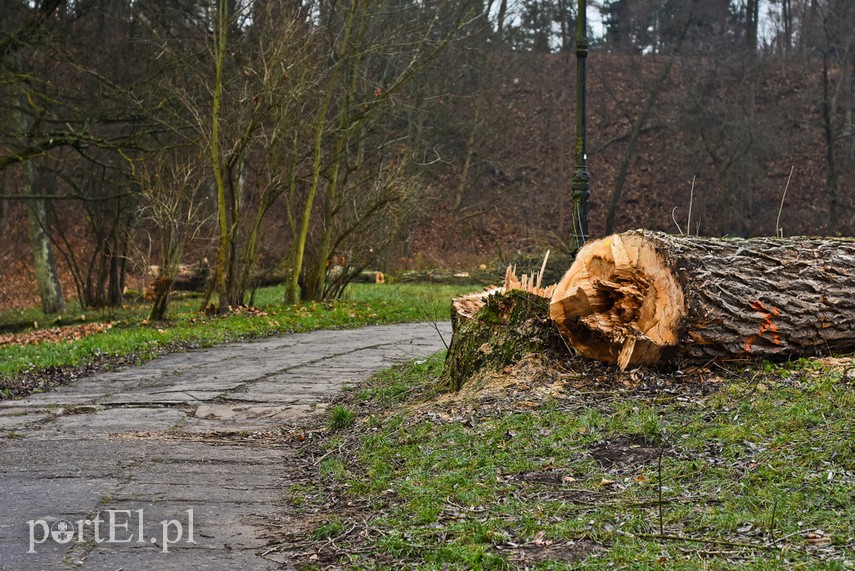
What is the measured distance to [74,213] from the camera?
36.4 m

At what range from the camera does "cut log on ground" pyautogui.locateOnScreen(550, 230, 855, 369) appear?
22.4ft

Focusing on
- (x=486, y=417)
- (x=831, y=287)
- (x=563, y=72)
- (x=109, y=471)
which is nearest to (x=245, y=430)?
(x=109, y=471)

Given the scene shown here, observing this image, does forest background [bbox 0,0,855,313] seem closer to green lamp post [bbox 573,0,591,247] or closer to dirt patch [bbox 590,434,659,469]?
green lamp post [bbox 573,0,591,247]

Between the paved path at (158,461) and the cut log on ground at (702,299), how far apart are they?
8.51ft

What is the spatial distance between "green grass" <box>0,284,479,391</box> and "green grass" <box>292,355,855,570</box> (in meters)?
6.50

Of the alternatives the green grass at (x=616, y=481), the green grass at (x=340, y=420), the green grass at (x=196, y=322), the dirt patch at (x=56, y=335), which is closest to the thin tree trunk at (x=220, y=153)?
the green grass at (x=196, y=322)

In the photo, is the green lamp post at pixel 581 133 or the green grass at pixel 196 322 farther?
the green lamp post at pixel 581 133

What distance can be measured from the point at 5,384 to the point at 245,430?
156 inches

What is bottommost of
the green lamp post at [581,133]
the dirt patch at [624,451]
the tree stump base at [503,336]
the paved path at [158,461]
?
the paved path at [158,461]

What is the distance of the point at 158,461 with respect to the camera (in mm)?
6570

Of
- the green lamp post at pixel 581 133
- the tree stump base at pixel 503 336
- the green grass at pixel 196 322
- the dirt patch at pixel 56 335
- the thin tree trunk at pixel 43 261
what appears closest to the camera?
the tree stump base at pixel 503 336

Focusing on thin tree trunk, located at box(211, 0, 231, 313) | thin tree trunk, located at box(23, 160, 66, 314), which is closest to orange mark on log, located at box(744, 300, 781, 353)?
thin tree trunk, located at box(211, 0, 231, 313)

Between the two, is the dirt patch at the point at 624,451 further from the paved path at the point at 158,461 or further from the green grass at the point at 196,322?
→ the green grass at the point at 196,322

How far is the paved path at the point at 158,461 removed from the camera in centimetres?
465
